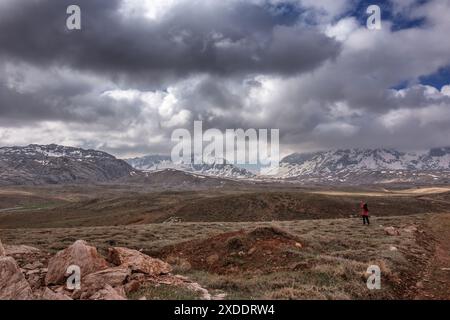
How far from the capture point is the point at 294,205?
9656cm

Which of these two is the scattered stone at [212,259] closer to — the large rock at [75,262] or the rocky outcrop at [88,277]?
the rocky outcrop at [88,277]

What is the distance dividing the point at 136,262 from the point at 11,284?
553 centimetres

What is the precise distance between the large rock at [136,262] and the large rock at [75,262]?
119cm

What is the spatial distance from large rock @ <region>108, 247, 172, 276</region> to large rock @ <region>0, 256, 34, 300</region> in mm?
4409

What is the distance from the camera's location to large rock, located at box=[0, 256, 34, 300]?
13.2m

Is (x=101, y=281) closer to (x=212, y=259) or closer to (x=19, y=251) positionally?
(x=212, y=259)

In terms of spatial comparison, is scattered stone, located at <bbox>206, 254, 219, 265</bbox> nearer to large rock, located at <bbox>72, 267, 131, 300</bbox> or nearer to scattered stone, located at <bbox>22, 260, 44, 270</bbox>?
large rock, located at <bbox>72, 267, 131, 300</bbox>

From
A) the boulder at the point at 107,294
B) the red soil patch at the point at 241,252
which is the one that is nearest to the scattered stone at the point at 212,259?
the red soil patch at the point at 241,252

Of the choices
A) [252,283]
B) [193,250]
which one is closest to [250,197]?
[193,250]

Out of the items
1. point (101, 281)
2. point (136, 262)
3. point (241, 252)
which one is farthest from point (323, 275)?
point (101, 281)

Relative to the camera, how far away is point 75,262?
16.7 meters

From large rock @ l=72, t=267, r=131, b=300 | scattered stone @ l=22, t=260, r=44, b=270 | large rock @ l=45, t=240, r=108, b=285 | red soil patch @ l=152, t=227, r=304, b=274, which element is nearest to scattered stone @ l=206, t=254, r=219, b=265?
red soil patch @ l=152, t=227, r=304, b=274
